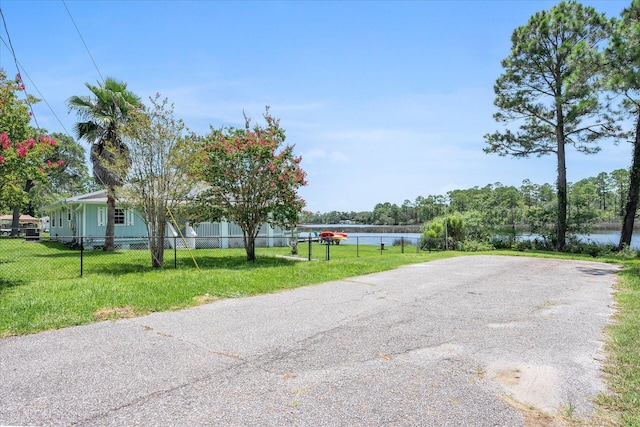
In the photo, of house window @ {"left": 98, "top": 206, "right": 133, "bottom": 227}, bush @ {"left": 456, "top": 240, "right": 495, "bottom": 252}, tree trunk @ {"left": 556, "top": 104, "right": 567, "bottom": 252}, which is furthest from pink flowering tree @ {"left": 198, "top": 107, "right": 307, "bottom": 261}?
tree trunk @ {"left": 556, "top": 104, "right": 567, "bottom": 252}

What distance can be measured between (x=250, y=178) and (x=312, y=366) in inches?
398

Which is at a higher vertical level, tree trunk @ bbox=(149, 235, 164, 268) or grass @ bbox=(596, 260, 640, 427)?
tree trunk @ bbox=(149, 235, 164, 268)

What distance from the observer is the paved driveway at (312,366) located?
9.48 ft

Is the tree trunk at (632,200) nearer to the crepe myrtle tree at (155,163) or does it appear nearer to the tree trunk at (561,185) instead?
the tree trunk at (561,185)

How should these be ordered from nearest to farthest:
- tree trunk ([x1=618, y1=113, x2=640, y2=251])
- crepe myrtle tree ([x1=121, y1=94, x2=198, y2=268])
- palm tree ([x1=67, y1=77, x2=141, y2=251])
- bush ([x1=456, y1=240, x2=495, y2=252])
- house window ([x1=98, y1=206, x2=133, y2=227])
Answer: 1. crepe myrtle tree ([x1=121, y1=94, x2=198, y2=268])
2. palm tree ([x1=67, y1=77, x2=141, y2=251])
3. house window ([x1=98, y1=206, x2=133, y2=227])
4. tree trunk ([x1=618, y1=113, x2=640, y2=251])
5. bush ([x1=456, y1=240, x2=495, y2=252])

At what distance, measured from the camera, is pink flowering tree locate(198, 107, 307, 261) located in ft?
42.2

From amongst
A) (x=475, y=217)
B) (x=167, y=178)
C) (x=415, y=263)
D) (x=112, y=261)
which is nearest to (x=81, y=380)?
(x=167, y=178)

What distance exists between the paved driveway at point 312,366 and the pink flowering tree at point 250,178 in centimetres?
701

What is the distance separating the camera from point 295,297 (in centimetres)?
747

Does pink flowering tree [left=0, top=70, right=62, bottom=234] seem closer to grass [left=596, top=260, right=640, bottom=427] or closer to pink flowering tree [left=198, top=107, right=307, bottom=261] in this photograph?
pink flowering tree [left=198, top=107, right=307, bottom=261]

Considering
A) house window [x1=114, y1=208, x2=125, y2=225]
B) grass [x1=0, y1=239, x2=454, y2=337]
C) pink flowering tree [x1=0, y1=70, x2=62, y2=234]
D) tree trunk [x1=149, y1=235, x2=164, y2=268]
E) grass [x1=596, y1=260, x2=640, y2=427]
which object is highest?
pink flowering tree [x1=0, y1=70, x2=62, y2=234]

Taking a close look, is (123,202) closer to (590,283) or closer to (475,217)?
(590,283)

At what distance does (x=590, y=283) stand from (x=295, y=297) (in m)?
7.69

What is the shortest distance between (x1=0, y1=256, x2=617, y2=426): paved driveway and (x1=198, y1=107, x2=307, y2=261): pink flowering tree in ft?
23.0
